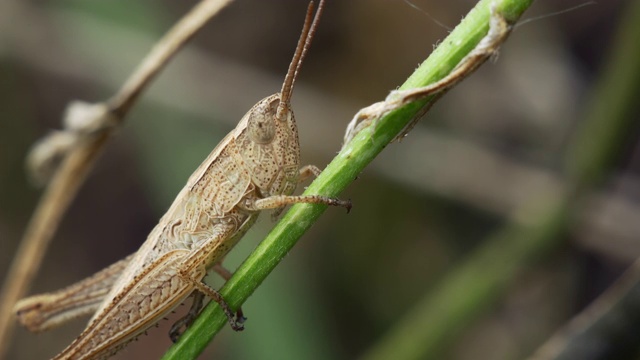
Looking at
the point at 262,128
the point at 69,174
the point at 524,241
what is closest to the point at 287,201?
the point at 262,128

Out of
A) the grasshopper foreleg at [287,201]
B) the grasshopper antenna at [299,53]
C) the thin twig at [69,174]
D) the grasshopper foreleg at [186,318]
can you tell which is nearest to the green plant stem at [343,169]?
the grasshopper foreleg at [287,201]

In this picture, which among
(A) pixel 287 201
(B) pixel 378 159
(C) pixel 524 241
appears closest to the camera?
(A) pixel 287 201

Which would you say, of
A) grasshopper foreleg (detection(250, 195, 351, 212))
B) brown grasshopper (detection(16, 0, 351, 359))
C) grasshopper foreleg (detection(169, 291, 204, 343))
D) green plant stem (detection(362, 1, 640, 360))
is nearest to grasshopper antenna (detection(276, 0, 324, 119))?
brown grasshopper (detection(16, 0, 351, 359))

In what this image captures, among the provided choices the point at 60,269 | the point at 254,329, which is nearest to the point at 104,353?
the point at 254,329

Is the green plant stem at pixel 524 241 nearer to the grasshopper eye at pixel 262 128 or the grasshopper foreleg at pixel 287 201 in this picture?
the grasshopper foreleg at pixel 287 201

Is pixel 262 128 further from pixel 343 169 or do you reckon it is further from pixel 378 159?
pixel 378 159

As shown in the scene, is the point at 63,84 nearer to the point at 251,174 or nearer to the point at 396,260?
the point at 396,260
